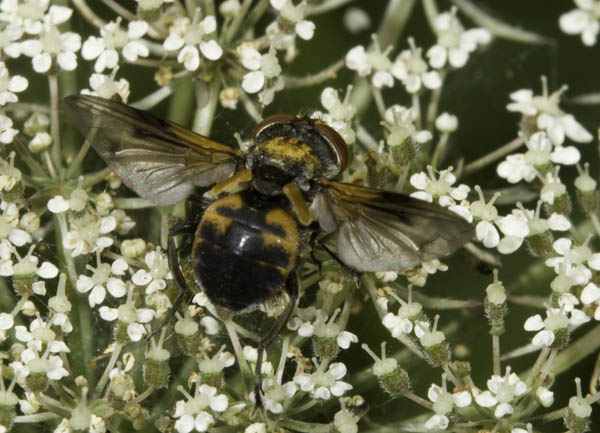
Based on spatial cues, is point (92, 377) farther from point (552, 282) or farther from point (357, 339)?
point (552, 282)

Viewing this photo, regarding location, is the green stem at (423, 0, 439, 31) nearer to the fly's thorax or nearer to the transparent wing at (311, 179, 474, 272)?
the fly's thorax

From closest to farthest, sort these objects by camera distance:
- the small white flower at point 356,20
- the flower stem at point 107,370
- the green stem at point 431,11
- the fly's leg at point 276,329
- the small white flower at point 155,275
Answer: the fly's leg at point 276,329 < the flower stem at point 107,370 < the small white flower at point 155,275 < the green stem at point 431,11 < the small white flower at point 356,20

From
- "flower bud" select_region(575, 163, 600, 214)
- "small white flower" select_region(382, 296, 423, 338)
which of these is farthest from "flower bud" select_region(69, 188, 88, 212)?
"flower bud" select_region(575, 163, 600, 214)

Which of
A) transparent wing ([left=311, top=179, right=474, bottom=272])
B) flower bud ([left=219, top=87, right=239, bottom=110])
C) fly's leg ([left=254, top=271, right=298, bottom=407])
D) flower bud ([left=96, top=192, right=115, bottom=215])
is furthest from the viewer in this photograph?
flower bud ([left=219, top=87, right=239, bottom=110])

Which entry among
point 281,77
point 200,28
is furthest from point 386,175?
point 200,28

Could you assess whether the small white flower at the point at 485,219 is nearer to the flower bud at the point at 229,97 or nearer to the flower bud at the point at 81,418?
the flower bud at the point at 229,97

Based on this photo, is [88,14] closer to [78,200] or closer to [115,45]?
[115,45]

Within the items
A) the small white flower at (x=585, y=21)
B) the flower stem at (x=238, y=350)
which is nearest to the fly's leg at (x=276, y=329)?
the flower stem at (x=238, y=350)
